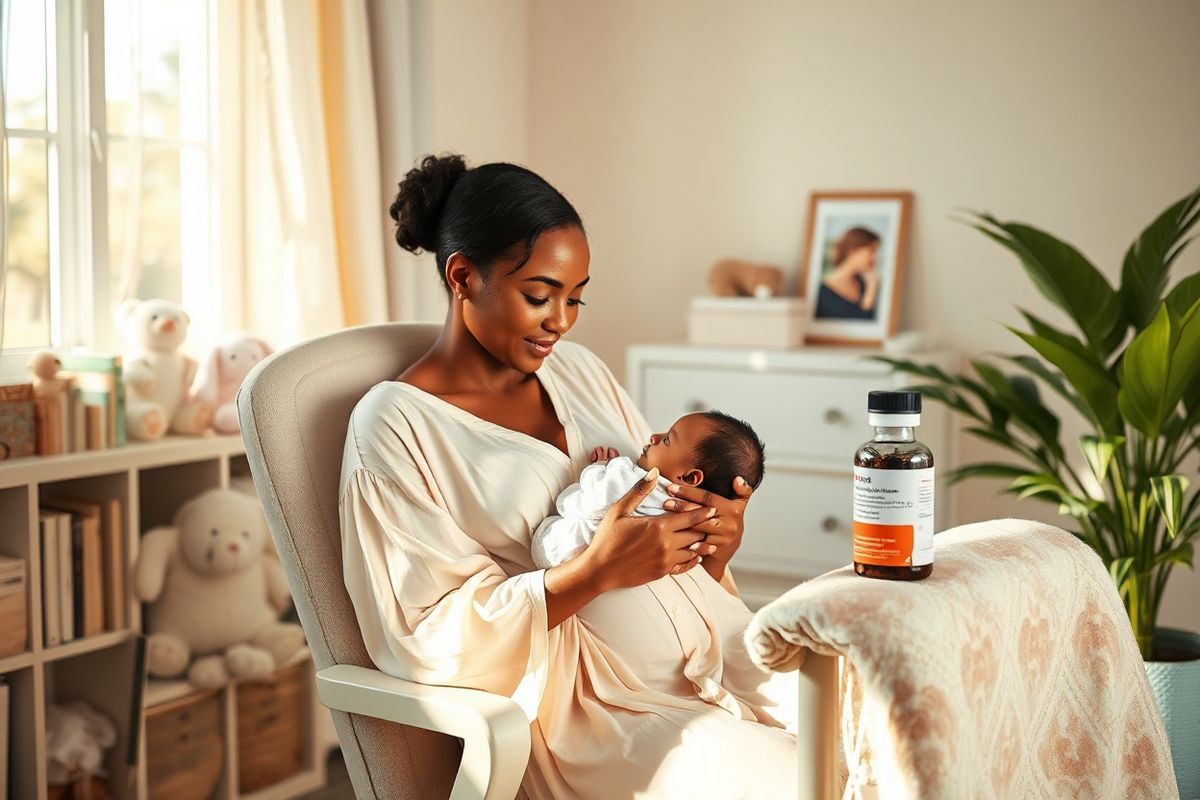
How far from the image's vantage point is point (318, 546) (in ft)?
5.29

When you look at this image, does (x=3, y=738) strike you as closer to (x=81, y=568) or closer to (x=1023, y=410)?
(x=81, y=568)

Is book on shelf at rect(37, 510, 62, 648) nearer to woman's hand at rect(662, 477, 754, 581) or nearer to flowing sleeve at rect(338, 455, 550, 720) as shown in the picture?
flowing sleeve at rect(338, 455, 550, 720)

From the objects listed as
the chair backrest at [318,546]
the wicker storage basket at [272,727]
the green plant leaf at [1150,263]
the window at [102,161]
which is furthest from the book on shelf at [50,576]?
the green plant leaf at [1150,263]

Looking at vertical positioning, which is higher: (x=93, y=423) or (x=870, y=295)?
(x=870, y=295)

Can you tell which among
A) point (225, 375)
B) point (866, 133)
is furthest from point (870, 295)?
point (225, 375)

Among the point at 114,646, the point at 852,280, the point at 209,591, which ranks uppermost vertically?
the point at 852,280

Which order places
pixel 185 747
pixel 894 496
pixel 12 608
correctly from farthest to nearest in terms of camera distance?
1. pixel 185 747
2. pixel 12 608
3. pixel 894 496

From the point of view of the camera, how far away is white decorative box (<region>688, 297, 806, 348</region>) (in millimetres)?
3262

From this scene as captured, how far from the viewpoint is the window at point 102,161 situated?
2.55 meters

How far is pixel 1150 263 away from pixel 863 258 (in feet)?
3.98

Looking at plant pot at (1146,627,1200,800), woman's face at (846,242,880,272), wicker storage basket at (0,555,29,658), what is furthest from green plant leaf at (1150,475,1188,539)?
wicker storage basket at (0,555,29,658)

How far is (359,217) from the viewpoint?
3.06 metres

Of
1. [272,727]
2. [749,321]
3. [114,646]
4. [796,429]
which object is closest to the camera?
[114,646]

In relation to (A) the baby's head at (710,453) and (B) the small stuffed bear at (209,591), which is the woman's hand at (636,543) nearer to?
(A) the baby's head at (710,453)
